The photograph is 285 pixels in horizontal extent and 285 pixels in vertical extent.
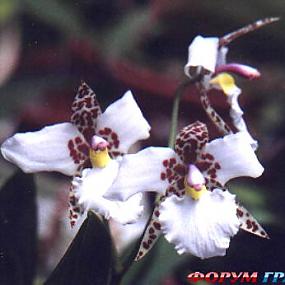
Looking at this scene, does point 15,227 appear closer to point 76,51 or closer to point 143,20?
point 76,51

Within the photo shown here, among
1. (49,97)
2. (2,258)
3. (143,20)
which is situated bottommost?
(2,258)

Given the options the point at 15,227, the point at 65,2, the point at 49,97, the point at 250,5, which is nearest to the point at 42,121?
the point at 49,97

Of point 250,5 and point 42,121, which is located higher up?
point 250,5

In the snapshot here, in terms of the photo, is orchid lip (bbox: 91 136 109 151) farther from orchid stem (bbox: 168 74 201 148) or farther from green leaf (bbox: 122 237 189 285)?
green leaf (bbox: 122 237 189 285)

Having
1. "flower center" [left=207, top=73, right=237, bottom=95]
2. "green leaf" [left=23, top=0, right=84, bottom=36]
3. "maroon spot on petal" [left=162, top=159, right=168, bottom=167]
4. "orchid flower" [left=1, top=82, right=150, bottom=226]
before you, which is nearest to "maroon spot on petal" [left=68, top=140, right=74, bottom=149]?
"orchid flower" [left=1, top=82, right=150, bottom=226]

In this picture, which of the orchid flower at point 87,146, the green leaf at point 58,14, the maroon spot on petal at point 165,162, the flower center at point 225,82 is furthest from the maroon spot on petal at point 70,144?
the green leaf at point 58,14

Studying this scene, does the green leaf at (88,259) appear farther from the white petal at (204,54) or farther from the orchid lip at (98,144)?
the white petal at (204,54)
